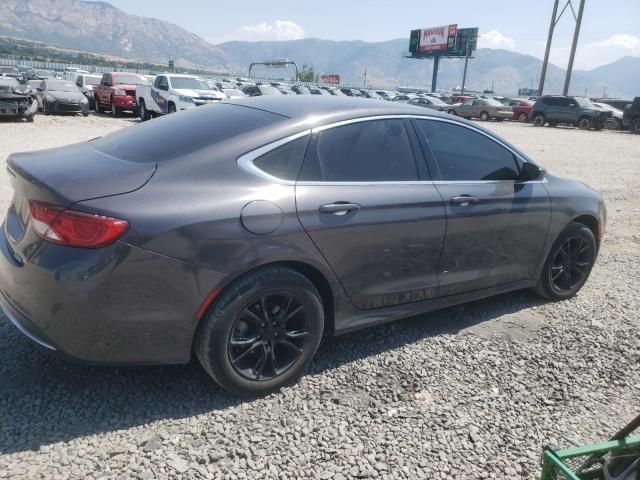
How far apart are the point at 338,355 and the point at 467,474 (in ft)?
3.90

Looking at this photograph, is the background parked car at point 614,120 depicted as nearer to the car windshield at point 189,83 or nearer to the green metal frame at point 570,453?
the car windshield at point 189,83

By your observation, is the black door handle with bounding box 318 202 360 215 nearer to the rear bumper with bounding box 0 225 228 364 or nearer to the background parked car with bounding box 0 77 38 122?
the rear bumper with bounding box 0 225 228 364

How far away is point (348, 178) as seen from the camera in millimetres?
3100

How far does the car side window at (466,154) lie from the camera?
3592mm

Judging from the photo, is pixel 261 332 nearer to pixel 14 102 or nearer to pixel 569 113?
pixel 14 102

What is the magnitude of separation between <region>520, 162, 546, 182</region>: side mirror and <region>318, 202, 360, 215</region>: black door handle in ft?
5.51

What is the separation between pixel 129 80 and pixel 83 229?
2217 centimetres

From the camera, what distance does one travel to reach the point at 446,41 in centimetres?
7731

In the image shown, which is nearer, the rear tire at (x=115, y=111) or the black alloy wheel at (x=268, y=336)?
the black alloy wheel at (x=268, y=336)

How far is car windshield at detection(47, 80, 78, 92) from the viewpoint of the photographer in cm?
1977

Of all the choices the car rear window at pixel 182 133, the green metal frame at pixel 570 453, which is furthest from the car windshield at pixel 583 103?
the green metal frame at pixel 570 453

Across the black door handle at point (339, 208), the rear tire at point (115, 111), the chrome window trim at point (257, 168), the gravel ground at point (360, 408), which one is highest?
the chrome window trim at point (257, 168)

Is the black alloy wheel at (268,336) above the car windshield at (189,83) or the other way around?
the other way around

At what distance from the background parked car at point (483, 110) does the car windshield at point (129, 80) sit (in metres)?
18.9
